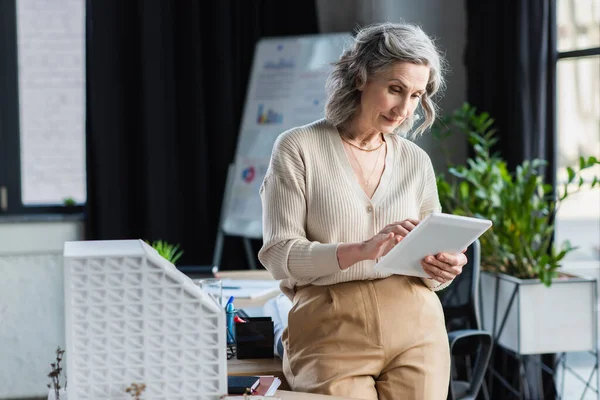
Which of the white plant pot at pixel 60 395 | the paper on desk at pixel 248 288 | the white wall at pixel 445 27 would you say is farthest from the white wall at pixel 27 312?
the white plant pot at pixel 60 395

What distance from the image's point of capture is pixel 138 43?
4.31 metres

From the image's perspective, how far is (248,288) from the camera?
283 cm

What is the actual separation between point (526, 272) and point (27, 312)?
258cm

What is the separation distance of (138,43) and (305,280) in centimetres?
284

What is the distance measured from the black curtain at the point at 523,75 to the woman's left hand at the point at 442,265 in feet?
6.42

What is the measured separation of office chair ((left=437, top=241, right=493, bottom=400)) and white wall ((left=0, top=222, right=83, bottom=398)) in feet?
7.59

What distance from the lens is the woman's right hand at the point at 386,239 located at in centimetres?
167

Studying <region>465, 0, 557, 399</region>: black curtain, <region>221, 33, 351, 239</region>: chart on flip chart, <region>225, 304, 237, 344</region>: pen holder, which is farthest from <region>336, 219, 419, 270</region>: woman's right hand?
<region>221, 33, 351, 239</region>: chart on flip chart

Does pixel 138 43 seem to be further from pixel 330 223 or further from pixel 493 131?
pixel 330 223

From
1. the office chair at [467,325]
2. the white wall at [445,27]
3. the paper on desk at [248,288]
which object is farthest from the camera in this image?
the white wall at [445,27]

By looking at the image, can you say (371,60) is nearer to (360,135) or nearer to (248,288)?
(360,135)

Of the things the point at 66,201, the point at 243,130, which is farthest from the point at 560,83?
the point at 66,201

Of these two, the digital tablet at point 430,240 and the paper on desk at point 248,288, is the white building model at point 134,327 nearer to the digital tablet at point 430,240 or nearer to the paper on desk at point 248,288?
the digital tablet at point 430,240

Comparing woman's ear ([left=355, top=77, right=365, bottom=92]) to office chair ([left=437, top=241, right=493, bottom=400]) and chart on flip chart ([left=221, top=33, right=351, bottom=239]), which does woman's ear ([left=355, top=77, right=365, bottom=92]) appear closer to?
office chair ([left=437, top=241, right=493, bottom=400])
